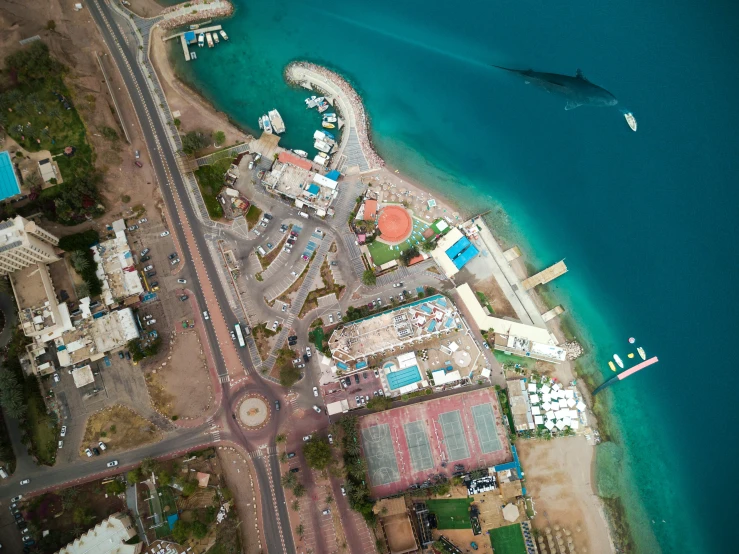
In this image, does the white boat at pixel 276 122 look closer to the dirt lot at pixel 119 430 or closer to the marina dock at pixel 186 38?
the marina dock at pixel 186 38

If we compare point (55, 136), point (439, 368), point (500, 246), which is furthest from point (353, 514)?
point (55, 136)

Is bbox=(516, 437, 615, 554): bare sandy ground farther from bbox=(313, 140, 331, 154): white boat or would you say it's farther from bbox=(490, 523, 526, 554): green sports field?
bbox=(313, 140, 331, 154): white boat

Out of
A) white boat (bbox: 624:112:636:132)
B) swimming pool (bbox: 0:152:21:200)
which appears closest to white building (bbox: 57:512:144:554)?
swimming pool (bbox: 0:152:21:200)

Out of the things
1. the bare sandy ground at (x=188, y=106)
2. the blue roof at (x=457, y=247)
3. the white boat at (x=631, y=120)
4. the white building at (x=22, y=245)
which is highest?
the bare sandy ground at (x=188, y=106)

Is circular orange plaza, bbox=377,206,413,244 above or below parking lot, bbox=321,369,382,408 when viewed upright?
above

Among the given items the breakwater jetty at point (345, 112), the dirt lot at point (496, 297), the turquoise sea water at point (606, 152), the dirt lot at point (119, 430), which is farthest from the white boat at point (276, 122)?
the dirt lot at point (119, 430)

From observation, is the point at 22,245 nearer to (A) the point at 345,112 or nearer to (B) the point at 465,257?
(A) the point at 345,112
